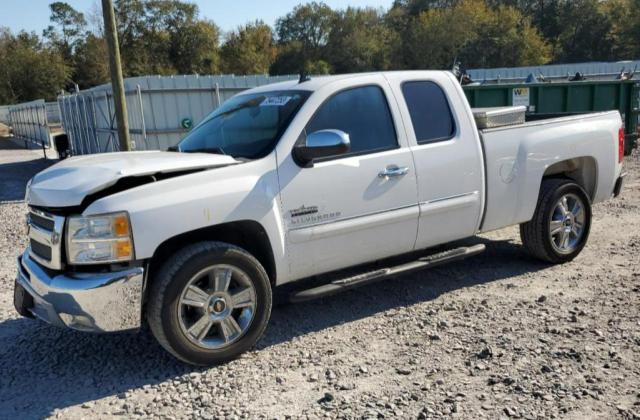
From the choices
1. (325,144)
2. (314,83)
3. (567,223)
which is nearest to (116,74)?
(314,83)

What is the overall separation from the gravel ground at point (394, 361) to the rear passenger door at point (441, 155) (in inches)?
26.7

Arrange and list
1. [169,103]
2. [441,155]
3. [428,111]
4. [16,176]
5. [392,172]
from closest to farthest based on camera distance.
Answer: [392,172], [441,155], [428,111], [169,103], [16,176]

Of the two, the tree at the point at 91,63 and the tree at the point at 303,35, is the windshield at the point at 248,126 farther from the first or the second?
the tree at the point at 303,35

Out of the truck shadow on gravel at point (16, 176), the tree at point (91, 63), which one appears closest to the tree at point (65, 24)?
the tree at point (91, 63)

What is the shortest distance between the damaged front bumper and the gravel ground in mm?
475

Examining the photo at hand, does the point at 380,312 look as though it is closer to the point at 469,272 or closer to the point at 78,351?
the point at 469,272

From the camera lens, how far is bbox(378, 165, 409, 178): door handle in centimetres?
441

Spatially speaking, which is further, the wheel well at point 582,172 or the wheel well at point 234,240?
the wheel well at point 582,172

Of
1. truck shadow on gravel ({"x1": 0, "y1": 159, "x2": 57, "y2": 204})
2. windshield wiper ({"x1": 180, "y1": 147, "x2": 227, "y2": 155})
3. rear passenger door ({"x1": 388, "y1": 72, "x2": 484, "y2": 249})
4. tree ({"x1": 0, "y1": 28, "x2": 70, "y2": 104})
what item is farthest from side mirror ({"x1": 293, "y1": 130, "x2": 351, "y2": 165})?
tree ({"x1": 0, "y1": 28, "x2": 70, "y2": 104})

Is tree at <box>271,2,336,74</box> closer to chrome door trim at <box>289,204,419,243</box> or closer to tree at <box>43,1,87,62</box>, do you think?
tree at <box>43,1,87,62</box>

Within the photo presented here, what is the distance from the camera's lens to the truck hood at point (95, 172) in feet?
11.6

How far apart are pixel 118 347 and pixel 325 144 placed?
Result: 2.15 m

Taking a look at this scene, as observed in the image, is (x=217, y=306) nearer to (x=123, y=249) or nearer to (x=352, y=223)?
(x=123, y=249)

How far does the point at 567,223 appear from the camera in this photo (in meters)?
5.73
